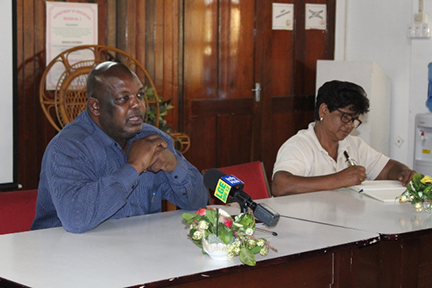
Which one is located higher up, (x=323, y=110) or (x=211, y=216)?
(x=323, y=110)

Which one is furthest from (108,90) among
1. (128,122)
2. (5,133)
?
(5,133)

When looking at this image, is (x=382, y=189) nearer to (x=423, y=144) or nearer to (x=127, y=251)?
(x=127, y=251)

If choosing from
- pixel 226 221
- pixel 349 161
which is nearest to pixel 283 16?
pixel 349 161

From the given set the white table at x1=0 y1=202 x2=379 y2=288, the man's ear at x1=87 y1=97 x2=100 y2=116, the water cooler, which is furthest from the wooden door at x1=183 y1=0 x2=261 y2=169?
the white table at x1=0 y1=202 x2=379 y2=288

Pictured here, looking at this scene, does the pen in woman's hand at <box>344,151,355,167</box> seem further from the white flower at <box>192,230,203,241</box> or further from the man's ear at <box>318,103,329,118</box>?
the white flower at <box>192,230,203,241</box>

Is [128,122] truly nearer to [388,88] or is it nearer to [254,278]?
[254,278]

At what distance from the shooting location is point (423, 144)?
188 inches

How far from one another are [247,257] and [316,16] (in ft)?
14.8

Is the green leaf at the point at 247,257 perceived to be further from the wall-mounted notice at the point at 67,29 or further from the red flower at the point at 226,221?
the wall-mounted notice at the point at 67,29

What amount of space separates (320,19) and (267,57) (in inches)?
31.1

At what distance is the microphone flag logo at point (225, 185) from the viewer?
1.86 metres

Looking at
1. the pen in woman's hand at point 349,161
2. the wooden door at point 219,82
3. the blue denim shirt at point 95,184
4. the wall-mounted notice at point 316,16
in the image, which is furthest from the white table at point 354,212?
the wall-mounted notice at point 316,16

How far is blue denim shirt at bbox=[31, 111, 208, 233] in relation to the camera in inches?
79.5

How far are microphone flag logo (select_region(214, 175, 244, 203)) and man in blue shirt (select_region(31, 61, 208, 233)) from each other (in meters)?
0.40
